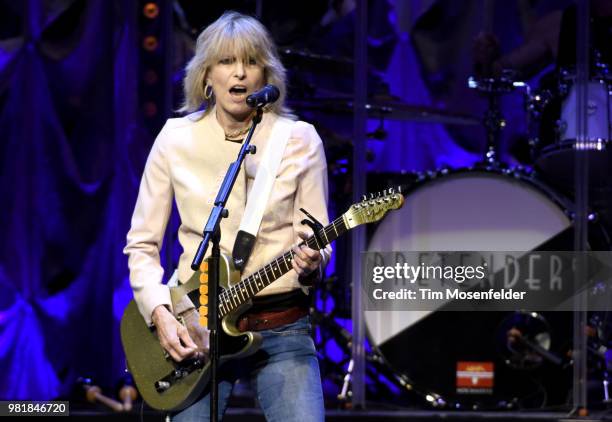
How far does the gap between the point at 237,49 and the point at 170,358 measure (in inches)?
42.7

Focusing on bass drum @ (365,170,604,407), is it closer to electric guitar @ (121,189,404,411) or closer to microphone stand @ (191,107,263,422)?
electric guitar @ (121,189,404,411)

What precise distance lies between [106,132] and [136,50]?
51cm

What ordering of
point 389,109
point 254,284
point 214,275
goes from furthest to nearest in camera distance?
point 389,109 → point 254,284 → point 214,275

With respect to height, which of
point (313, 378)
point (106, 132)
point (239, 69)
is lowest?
point (313, 378)

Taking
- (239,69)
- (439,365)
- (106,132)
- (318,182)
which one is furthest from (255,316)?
(106,132)

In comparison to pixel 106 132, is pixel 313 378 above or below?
below

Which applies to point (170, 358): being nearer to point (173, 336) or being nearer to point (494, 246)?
point (173, 336)

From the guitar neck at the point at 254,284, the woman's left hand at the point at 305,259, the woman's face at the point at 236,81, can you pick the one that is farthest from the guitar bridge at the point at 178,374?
the woman's face at the point at 236,81

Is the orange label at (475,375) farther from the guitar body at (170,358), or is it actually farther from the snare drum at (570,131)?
the guitar body at (170,358)

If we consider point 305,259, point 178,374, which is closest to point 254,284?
point 305,259

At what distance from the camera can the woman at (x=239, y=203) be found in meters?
3.45

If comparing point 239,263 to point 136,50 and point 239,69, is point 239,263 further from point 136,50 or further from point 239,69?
point 136,50

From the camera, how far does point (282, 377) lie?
11.2 feet

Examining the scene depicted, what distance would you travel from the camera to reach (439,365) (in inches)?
225
